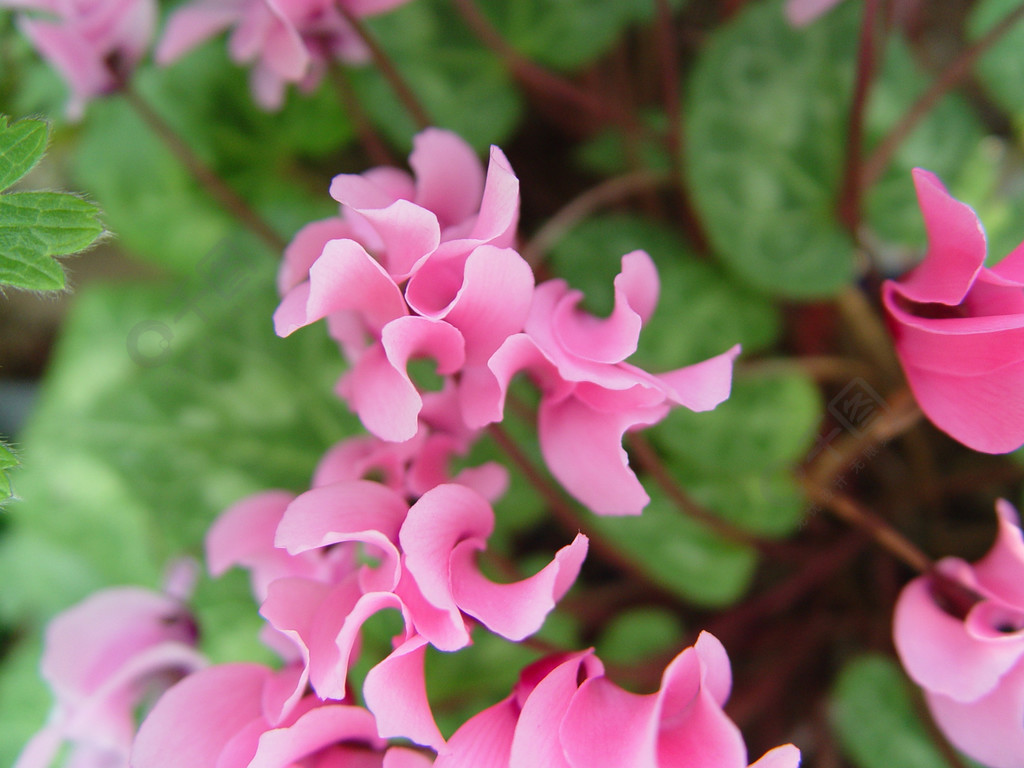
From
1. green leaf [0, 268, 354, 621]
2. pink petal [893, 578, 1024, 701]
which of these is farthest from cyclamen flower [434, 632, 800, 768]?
green leaf [0, 268, 354, 621]

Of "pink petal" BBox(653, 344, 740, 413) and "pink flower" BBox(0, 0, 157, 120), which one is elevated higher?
"pink flower" BBox(0, 0, 157, 120)

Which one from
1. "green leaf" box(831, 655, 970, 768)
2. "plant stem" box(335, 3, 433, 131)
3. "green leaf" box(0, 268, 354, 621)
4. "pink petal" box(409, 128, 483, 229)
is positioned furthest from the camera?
"green leaf" box(0, 268, 354, 621)

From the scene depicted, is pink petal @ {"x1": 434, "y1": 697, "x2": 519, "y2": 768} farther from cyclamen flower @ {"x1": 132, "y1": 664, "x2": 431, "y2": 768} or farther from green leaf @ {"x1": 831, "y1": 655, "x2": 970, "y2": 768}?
green leaf @ {"x1": 831, "y1": 655, "x2": 970, "y2": 768}

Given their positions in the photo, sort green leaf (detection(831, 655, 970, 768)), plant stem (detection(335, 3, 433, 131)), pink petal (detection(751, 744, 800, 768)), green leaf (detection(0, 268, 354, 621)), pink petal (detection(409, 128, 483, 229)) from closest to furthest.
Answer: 1. pink petal (detection(751, 744, 800, 768))
2. pink petal (detection(409, 128, 483, 229))
3. plant stem (detection(335, 3, 433, 131))
4. green leaf (detection(831, 655, 970, 768))
5. green leaf (detection(0, 268, 354, 621))

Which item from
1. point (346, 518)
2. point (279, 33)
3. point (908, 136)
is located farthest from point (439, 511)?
point (908, 136)

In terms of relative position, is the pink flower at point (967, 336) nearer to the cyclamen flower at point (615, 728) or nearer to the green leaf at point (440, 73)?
the cyclamen flower at point (615, 728)

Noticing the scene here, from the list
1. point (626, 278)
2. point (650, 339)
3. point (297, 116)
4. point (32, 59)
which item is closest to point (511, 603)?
point (626, 278)
